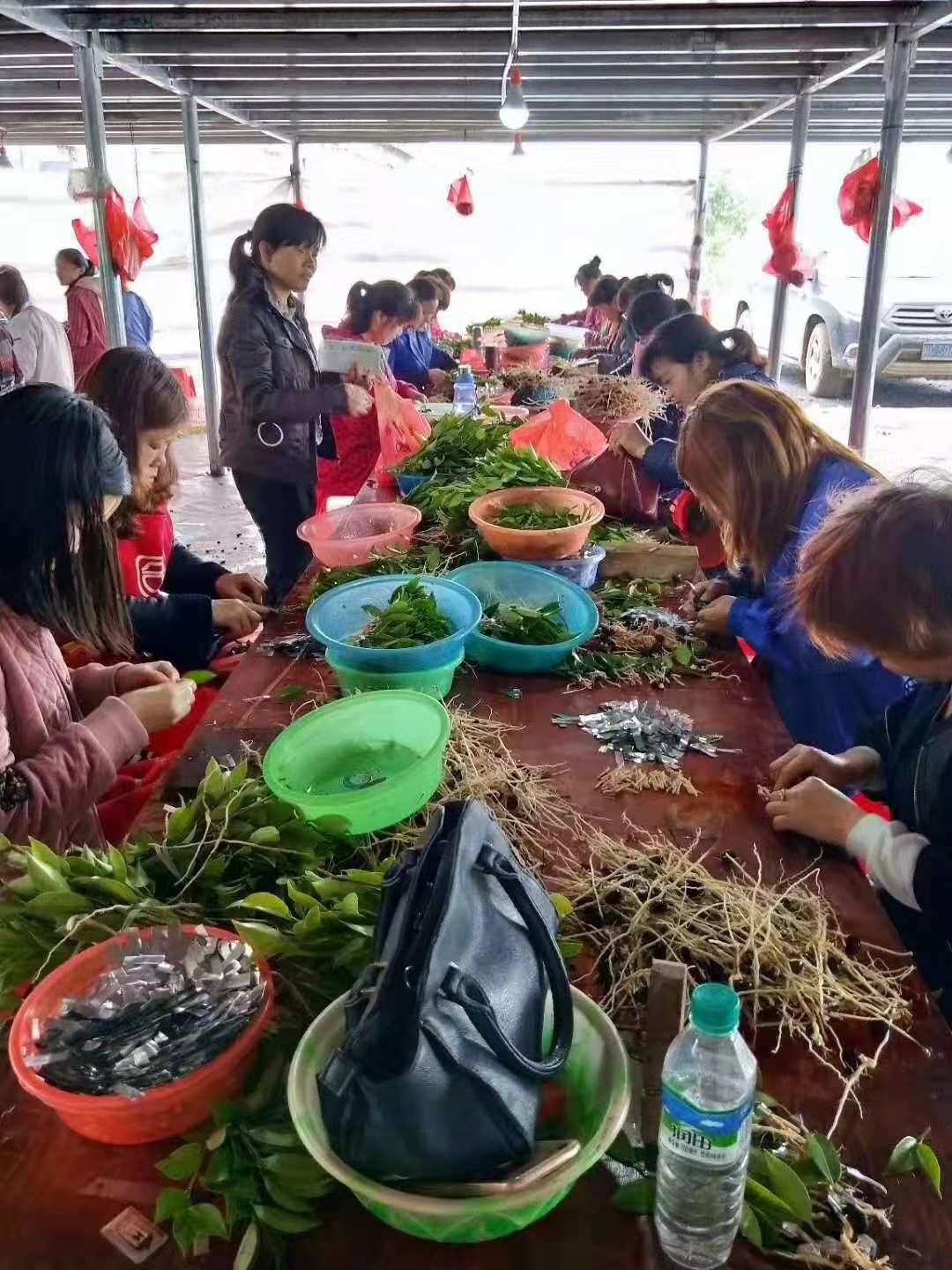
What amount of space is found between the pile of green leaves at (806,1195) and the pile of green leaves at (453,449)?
262 cm

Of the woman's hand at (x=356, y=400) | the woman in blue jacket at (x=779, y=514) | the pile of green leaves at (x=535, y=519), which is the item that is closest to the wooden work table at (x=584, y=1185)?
the woman in blue jacket at (x=779, y=514)

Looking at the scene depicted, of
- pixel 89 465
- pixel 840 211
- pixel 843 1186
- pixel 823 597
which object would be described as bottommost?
pixel 843 1186

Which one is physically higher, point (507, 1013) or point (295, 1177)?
point (507, 1013)

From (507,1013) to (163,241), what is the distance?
722 inches

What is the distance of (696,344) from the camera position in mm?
3521

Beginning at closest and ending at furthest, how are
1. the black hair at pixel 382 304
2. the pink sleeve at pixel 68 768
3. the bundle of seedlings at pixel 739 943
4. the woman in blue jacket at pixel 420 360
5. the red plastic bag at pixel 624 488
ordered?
1. the bundle of seedlings at pixel 739 943
2. the pink sleeve at pixel 68 768
3. the red plastic bag at pixel 624 488
4. the black hair at pixel 382 304
5. the woman in blue jacket at pixel 420 360

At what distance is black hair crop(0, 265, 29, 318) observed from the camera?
6582mm

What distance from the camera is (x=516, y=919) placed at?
0.96 m

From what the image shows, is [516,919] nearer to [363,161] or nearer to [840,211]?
[840,211]

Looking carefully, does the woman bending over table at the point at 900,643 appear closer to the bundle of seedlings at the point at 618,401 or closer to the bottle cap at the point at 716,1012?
the bottle cap at the point at 716,1012

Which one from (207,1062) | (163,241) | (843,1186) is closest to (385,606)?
(207,1062)

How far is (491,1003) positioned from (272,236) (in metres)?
3.45

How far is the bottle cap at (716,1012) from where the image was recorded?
2.58 ft

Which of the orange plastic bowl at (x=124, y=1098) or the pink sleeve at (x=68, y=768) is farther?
the pink sleeve at (x=68, y=768)
